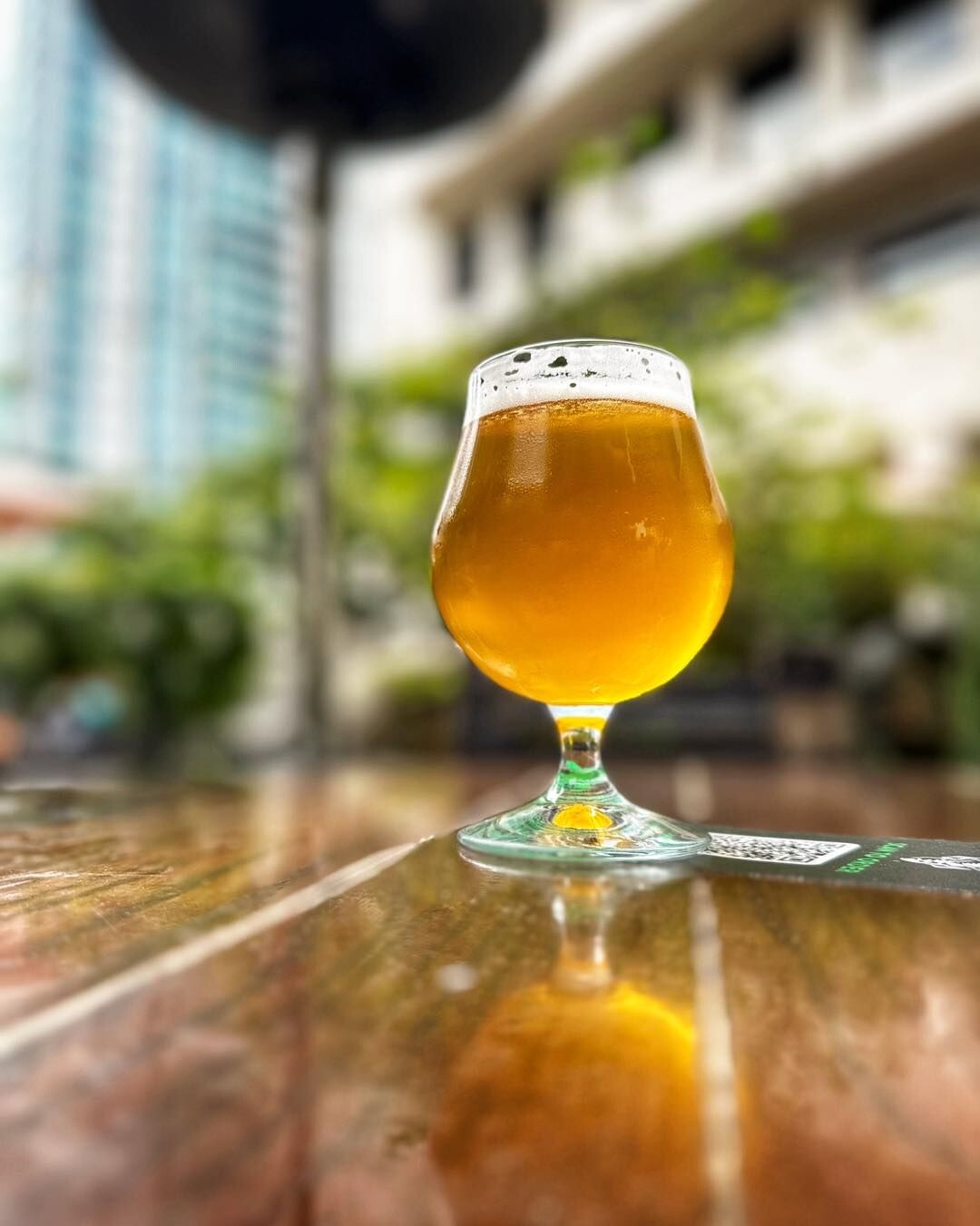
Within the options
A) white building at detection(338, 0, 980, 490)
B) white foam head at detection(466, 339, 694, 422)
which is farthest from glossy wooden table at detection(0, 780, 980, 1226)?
white building at detection(338, 0, 980, 490)

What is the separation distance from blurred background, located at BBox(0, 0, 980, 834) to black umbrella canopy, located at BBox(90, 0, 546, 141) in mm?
131

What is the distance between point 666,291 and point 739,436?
891 mm

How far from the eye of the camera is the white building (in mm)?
8297

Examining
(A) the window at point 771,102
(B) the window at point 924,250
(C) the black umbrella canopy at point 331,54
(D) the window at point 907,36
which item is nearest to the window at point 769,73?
(A) the window at point 771,102

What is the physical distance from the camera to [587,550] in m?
0.58

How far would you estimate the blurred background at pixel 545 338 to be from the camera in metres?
3.33

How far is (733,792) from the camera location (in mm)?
1117

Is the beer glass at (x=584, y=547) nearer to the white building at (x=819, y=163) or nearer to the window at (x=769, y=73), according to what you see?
the white building at (x=819, y=163)

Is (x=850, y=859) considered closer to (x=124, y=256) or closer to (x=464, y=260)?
(x=464, y=260)

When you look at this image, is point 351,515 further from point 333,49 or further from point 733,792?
point 733,792

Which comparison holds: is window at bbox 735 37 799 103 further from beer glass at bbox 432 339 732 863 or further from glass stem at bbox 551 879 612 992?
glass stem at bbox 551 879 612 992

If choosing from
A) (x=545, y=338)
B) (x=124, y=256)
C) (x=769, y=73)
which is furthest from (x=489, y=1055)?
(x=124, y=256)

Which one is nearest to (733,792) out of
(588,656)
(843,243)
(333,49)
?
(588,656)

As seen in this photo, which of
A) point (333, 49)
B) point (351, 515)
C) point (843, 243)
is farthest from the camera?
point (843, 243)
